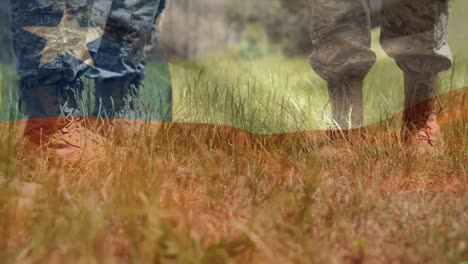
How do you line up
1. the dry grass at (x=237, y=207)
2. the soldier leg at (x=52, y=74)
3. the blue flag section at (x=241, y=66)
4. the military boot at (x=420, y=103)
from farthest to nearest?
the military boot at (x=420, y=103), the blue flag section at (x=241, y=66), the soldier leg at (x=52, y=74), the dry grass at (x=237, y=207)

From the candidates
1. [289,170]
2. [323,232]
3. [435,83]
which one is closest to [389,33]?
[435,83]

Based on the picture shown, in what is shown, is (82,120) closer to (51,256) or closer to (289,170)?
(289,170)

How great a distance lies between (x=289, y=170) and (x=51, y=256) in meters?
0.74

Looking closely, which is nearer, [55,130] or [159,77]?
[55,130]

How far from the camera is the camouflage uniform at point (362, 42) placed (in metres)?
1.88

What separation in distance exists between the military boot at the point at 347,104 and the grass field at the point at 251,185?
35 mm

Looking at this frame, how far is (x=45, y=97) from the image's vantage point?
1.74 meters

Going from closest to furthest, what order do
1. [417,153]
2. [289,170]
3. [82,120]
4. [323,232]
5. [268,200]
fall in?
[323,232]
[268,200]
[289,170]
[417,153]
[82,120]

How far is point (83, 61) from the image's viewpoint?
1.82m

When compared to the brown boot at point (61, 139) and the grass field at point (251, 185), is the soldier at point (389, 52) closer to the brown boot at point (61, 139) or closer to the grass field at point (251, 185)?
the grass field at point (251, 185)

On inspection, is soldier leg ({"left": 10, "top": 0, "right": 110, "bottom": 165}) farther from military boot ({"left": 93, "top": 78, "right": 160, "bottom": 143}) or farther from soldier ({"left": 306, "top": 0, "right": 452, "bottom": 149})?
soldier ({"left": 306, "top": 0, "right": 452, "bottom": 149})

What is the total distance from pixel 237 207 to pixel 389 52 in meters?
0.97

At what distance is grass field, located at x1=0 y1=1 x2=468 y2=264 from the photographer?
0.99 metres

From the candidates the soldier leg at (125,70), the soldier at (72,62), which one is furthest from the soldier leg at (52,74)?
the soldier leg at (125,70)
